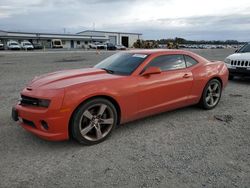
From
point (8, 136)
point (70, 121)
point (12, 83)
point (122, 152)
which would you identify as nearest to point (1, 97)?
point (12, 83)

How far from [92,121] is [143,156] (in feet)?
3.16

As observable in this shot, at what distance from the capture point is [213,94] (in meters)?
5.82

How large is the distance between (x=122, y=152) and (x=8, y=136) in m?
2.00

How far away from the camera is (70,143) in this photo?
401 cm

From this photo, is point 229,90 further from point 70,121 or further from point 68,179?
point 68,179

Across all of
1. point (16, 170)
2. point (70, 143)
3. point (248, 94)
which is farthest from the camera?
point (248, 94)

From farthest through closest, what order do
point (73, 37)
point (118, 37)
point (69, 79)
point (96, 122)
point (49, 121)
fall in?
1. point (118, 37)
2. point (73, 37)
3. point (69, 79)
4. point (96, 122)
5. point (49, 121)

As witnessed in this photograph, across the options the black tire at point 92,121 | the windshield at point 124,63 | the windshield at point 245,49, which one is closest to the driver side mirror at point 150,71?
the windshield at point 124,63

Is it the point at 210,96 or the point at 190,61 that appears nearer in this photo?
the point at 190,61

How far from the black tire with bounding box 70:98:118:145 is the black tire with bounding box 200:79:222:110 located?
239 cm

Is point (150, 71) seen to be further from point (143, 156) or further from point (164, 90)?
point (143, 156)

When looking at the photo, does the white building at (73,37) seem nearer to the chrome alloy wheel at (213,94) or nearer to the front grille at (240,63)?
the front grille at (240,63)

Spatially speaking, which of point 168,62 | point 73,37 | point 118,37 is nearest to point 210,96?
point 168,62

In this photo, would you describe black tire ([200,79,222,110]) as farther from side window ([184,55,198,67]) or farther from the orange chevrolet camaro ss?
side window ([184,55,198,67])
